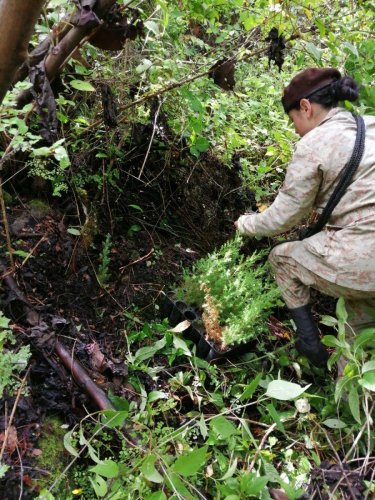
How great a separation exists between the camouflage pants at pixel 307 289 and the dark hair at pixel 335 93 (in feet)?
2.92

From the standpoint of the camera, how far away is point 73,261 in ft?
9.16

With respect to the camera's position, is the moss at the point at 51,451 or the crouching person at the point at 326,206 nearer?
the moss at the point at 51,451

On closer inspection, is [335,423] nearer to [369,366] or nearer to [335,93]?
[369,366]

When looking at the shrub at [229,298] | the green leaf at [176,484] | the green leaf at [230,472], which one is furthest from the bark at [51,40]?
the green leaf at [230,472]

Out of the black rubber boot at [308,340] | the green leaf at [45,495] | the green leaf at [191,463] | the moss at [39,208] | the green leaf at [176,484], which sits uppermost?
the moss at [39,208]

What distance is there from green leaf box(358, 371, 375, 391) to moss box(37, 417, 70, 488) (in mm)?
1312

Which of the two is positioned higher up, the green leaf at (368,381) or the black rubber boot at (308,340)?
the green leaf at (368,381)

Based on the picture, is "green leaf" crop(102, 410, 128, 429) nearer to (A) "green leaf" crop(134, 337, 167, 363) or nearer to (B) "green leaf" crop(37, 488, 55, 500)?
(B) "green leaf" crop(37, 488, 55, 500)

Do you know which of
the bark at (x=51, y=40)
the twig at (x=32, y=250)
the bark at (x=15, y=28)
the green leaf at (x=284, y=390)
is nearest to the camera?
the bark at (x=15, y=28)

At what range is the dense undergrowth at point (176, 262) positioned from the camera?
1921 millimetres

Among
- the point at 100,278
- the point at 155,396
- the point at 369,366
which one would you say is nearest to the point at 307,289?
the point at 369,366

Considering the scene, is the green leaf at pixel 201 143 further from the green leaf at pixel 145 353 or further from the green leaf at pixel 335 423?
the green leaf at pixel 335 423

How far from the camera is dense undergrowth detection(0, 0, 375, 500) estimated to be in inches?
75.6

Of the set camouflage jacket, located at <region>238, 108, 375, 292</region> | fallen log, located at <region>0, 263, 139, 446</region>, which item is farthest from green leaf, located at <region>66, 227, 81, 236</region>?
camouflage jacket, located at <region>238, 108, 375, 292</region>
